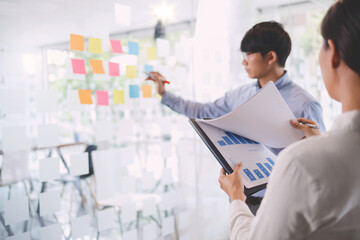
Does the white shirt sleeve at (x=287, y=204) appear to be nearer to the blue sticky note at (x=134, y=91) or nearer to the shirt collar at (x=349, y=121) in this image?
the shirt collar at (x=349, y=121)

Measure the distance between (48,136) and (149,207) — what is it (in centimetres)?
82

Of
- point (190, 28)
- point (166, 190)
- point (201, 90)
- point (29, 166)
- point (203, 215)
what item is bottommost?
point (203, 215)

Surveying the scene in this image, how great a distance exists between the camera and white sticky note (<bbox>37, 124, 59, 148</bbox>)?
1.46 metres

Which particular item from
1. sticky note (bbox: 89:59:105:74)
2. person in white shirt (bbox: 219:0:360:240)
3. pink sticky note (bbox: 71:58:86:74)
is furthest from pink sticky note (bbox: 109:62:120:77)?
person in white shirt (bbox: 219:0:360:240)

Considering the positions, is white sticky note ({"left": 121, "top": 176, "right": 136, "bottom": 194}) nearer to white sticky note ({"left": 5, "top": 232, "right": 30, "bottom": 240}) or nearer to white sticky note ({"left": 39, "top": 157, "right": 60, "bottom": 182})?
white sticky note ({"left": 39, "top": 157, "right": 60, "bottom": 182})

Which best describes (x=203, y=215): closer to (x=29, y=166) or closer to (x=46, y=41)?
(x=29, y=166)

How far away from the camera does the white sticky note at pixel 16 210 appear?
4.43 feet

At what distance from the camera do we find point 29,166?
1.43m

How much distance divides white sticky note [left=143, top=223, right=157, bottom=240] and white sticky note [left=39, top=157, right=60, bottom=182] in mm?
732

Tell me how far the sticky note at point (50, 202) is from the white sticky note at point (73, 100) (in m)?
0.42

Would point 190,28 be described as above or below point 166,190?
above

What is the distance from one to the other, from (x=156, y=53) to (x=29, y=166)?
102cm

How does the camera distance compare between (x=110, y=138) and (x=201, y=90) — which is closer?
(x=110, y=138)

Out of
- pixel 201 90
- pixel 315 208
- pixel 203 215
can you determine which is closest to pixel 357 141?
pixel 315 208
